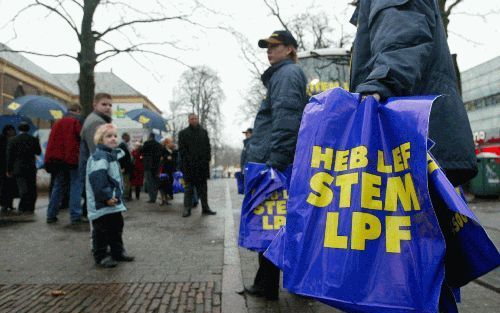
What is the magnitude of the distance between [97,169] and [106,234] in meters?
0.72

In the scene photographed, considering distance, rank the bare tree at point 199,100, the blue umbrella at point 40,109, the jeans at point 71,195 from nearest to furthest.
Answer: the jeans at point 71,195
the blue umbrella at point 40,109
the bare tree at point 199,100

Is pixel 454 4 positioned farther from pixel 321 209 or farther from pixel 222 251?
pixel 321 209

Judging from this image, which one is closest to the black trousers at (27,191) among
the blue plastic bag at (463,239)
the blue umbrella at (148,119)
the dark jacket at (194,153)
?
the dark jacket at (194,153)

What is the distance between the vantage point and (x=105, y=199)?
16.2ft

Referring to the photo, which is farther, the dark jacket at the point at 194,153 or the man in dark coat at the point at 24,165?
the man in dark coat at the point at 24,165

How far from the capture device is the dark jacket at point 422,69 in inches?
81.2

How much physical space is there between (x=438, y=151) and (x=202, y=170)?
7832 millimetres

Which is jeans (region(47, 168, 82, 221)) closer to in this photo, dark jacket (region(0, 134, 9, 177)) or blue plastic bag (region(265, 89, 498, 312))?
dark jacket (region(0, 134, 9, 177))

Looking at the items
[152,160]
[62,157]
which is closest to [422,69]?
[62,157]

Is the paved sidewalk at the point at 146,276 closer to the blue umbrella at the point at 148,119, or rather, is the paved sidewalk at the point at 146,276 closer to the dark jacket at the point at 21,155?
the dark jacket at the point at 21,155

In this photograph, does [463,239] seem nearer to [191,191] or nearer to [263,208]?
[263,208]

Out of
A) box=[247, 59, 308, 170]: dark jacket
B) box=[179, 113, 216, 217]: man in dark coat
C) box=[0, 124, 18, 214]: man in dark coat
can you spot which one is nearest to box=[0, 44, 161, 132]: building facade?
box=[0, 124, 18, 214]: man in dark coat

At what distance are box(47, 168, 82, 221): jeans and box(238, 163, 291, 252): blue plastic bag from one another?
5110 millimetres

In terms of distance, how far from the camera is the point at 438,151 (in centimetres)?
219
